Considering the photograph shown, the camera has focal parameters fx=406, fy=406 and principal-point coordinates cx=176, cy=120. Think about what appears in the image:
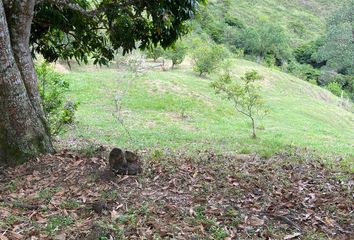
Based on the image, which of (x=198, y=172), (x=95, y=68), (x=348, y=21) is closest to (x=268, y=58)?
(x=348, y=21)

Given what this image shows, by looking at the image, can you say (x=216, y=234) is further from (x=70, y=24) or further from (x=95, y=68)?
(x=95, y=68)

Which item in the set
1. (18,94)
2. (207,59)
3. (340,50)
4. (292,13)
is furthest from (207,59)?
(292,13)

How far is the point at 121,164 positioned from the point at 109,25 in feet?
9.09

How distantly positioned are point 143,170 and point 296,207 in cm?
196

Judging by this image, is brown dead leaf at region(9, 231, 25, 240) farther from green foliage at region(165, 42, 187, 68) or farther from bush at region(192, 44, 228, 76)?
green foliage at region(165, 42, 187, 68)

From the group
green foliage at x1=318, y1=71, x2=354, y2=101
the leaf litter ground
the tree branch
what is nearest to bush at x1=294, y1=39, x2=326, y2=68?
green foliage at x1=318, y1=71, x2=354, y2=101

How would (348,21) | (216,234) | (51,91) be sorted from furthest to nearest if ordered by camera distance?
(348,21) → (51,91) → (216,234)

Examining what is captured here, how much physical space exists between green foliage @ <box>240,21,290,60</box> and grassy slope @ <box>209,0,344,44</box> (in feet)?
50.9

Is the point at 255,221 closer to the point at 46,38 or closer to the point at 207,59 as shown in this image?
the point at 46,38

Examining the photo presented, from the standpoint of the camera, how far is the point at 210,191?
190 inches

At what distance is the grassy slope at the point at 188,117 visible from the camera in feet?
45.8

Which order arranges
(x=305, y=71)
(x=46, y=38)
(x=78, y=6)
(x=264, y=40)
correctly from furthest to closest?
(x=305, y=71), (x=264, y=40), (x=46, y=38), (x=78, y=6)

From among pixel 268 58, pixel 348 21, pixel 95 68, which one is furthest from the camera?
pixel 348 21

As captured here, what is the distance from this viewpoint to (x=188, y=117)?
66.1 feet
